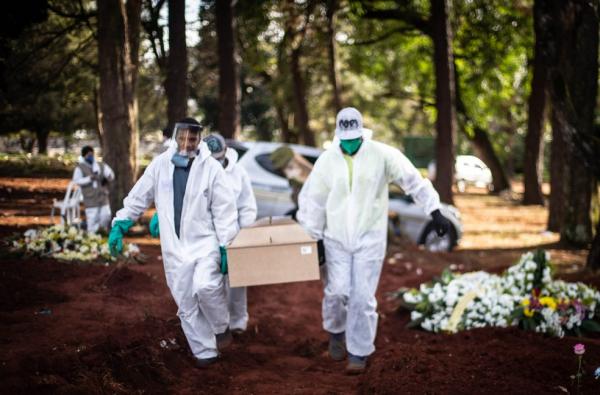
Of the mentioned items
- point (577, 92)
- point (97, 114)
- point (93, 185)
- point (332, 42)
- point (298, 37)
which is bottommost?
point (93, 185)

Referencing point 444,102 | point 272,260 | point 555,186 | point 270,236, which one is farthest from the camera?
point 444,102

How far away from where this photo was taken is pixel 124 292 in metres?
7.07

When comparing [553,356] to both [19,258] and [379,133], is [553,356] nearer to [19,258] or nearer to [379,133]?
[19,258]

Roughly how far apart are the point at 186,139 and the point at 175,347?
187 cm

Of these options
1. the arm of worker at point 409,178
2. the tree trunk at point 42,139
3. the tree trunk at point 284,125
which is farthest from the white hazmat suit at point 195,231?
the tree trunk at point 284,125

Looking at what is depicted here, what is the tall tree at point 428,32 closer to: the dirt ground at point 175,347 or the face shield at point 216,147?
the face shield at point 216,147

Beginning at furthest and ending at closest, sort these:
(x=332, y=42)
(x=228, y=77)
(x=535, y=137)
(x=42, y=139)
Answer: (x=535, y=137) < (x=332, y=42) < (x=228, y=77) < (x=42, y=139)

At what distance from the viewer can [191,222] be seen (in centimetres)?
534

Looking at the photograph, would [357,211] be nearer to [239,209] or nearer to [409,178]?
[409,178]

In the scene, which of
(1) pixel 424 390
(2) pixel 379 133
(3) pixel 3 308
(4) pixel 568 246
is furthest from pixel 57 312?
(2) pixel 379 133

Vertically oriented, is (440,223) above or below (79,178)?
below

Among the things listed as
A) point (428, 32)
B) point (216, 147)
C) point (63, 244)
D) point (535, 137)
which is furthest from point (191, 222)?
point (535, 137)

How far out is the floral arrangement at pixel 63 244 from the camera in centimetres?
760

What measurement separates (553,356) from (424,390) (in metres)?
1.28
